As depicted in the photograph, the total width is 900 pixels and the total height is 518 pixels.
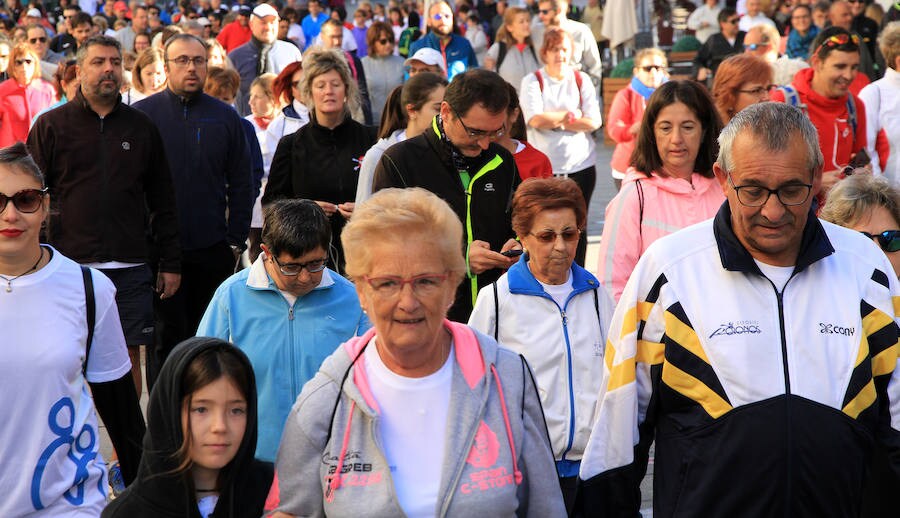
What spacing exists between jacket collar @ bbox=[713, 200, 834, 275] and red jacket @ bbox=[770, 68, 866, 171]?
15.7ft

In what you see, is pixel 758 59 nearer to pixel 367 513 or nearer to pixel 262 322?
pixel 262 322

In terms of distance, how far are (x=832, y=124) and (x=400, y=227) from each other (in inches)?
218

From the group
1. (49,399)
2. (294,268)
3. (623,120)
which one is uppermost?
(623,120)

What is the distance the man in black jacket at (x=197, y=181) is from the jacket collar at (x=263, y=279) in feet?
9.01

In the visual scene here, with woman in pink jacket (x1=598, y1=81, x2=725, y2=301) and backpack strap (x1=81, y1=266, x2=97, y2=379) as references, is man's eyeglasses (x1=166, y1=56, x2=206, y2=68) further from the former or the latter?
backpack strap (x1=81, y1=266, x2=97, y2=379)

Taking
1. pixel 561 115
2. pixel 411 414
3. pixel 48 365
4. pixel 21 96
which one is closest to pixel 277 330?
pixel 48 365

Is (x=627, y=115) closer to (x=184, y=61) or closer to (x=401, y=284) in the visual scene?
(x=184, y=61)

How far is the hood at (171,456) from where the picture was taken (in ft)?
11.7

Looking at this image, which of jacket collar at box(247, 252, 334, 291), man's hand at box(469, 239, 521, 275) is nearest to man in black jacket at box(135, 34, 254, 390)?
man's hand at box(469, 239, 521, 275)

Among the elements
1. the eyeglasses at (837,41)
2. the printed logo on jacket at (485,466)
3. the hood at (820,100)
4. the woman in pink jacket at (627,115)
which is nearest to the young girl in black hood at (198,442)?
the printed logo on jacket at (485,466)

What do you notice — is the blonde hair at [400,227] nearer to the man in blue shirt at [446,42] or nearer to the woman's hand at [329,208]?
the woman's hand at [329,208]

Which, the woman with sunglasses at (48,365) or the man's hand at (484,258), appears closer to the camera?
the woman with sunglasses at (48,365)

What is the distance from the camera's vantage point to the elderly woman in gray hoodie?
3205 mm

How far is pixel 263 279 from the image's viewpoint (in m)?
4.89
